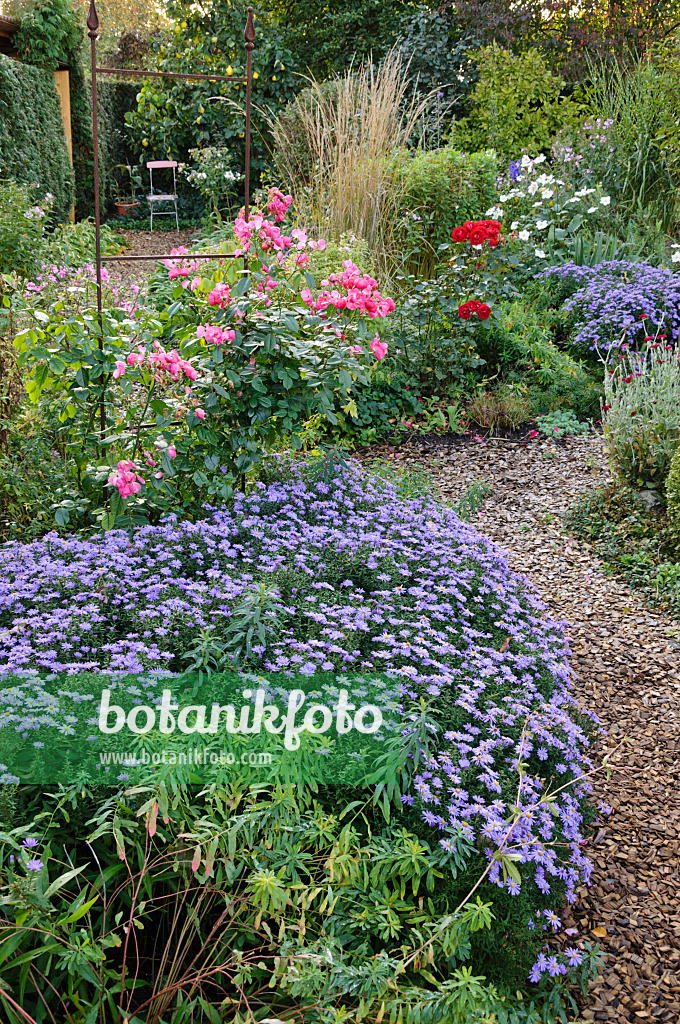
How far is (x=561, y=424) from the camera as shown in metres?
5.12

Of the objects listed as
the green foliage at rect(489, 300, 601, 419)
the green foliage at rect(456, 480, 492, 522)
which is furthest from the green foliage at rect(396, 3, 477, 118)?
the green foliage at rect(456, 480, 492, 522)

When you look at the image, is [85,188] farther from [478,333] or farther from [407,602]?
[407,602]

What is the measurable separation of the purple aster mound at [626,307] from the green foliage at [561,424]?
535 millimetres

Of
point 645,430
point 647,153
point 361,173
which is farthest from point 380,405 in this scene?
point 647,153

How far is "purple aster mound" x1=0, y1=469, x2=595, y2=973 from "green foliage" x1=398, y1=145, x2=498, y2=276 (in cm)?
401

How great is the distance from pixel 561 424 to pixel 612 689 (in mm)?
2520

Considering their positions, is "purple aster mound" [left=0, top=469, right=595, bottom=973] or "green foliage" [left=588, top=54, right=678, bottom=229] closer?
"purple aster mound" [left=0, top=469, right=595, bottom=973]

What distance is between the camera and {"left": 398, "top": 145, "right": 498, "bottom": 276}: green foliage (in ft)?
20.5

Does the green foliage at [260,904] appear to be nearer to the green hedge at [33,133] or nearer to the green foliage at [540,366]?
the green foliage at [540,366]

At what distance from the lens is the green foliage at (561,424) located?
198 inches

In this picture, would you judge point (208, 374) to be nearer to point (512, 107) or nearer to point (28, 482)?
point (28, 482)

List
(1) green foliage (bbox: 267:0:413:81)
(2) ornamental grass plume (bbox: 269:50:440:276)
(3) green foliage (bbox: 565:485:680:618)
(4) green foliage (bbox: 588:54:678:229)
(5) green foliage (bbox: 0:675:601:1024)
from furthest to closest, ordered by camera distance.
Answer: (1) green foliage (bbox: 267:0:413:81) < (4) green foliage (bbox: 588:54:678:229) < (2) ornamental grass plume (bbox: 269:50:440:276) < (3) green foliage (bbox: 565:485:680:618) < (5) green foliage (bbox: 0:675:601:1024)

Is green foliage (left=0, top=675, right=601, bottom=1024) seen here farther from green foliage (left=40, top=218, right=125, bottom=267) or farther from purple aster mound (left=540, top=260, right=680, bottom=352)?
green foliage (left=40, top=218, right=125, bottom=267)

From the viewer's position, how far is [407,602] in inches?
92.5
